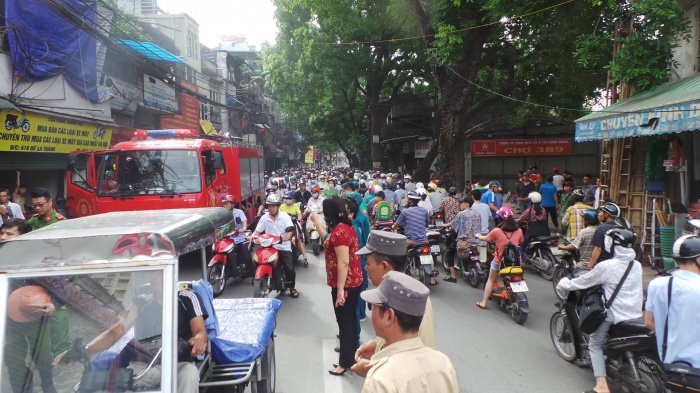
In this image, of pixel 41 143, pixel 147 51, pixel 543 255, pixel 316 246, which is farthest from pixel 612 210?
pixel 147 51

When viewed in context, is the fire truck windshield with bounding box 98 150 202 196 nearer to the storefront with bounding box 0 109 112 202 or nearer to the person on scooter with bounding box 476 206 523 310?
the storefront with bounding box 0 109 112 202

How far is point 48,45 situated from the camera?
41.8ft

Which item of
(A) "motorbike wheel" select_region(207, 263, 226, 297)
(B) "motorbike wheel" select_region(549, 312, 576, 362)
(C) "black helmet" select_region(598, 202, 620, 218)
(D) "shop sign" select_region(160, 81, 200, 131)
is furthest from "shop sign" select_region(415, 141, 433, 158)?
(B) "motorbike wheel" select_region(549, 312, 576, 362)

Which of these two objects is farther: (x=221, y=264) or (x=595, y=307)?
(x=221, y=264)

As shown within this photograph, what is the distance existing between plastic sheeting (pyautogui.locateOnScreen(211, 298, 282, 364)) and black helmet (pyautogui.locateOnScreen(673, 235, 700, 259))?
294 cm

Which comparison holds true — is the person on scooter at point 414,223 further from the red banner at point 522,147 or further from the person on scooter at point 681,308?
the red banner at point 522,147

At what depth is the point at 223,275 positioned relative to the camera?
775cm

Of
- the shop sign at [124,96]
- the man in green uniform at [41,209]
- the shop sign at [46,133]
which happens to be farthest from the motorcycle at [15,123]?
the man in green uniform at [41,209]

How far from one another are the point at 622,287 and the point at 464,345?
80.6 inches

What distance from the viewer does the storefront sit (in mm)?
12047

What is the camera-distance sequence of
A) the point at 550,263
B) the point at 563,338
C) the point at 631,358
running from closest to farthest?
1. the point at 631,358
2. the point at 563,338
3. the point at 550,263

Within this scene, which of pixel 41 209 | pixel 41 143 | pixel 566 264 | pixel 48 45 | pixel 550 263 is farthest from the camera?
pixel 41 143

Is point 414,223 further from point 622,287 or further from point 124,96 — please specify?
point 124,96

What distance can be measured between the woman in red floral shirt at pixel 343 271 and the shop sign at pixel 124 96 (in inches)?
602
